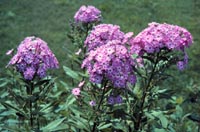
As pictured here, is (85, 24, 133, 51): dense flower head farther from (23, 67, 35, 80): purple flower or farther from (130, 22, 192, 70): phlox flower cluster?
(23, 67, 35, 80): purple flower

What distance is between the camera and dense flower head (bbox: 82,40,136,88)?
7.32 feet

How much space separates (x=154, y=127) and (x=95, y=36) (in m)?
0.73

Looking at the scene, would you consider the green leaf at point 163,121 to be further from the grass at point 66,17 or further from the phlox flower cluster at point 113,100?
the grass at point 66,17

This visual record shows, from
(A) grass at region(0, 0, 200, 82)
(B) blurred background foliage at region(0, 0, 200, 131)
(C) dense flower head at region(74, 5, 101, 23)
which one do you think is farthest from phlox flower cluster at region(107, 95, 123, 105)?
(A) grass at region(0, 0, 200, 82)

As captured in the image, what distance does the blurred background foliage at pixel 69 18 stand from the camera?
19.5ft

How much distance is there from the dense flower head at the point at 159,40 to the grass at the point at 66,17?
325 centimetres

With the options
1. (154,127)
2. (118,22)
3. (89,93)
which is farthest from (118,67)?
(118,22)

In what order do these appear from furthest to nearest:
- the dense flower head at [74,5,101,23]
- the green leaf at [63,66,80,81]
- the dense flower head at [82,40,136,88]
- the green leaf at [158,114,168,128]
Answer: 1. the dense flower head at [74,5,101,23]
2. the green leaf at [63,66,80,81]
3. the green leaf at [158,114,168,128]
4. the dense flower head at [82,40,136,88]

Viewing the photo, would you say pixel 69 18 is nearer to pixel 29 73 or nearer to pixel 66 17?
pixel 66 17

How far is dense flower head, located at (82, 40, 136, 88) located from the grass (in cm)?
351

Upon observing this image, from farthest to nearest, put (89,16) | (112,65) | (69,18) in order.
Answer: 1. (69,18)
2. (89,16)
3. (112,65)

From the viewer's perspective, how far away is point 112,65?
2238 mm

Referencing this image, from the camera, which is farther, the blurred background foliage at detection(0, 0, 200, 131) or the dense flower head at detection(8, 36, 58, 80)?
the blurred background foliage at detection(0, 0, 200, 131)

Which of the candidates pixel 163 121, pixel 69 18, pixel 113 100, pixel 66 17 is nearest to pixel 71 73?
pixel 113 100
